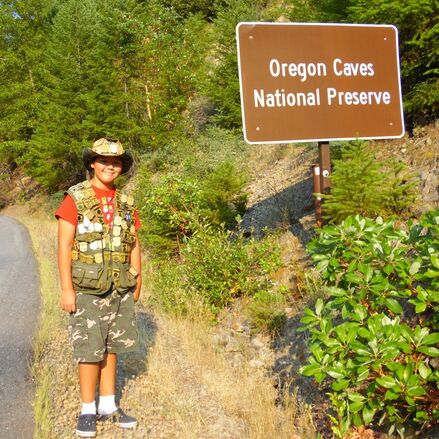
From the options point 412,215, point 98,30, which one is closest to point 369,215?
point 412,215

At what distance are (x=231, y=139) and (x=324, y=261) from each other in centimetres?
1339

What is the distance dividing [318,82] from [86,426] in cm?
385

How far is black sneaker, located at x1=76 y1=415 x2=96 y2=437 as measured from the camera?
3.26 metres

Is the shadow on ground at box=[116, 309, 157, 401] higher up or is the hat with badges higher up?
the hat with badges

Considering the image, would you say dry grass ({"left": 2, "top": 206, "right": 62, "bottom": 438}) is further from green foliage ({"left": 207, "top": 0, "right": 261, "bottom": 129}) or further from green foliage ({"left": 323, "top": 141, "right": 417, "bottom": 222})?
green foliage ({"left": 207, "top": 0, "right": 261, "bottom": 129})

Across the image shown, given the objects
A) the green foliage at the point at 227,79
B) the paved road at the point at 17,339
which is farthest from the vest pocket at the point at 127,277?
the green foliage at the point at 227,79

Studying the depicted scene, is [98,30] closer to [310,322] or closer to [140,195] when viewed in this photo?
[140,195]

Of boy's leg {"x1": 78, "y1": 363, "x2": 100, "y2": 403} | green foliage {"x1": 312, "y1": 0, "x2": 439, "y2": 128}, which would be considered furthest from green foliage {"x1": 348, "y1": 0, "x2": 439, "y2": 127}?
boy's leg {"x1": 78, "y1": 363, "x2": 100, "y2": 403}

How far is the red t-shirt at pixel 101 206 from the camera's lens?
3270 mm

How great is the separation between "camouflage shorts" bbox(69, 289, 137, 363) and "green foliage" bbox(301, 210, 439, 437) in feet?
4.57

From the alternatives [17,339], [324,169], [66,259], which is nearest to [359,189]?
[324,169]

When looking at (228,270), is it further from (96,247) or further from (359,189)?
(96,247)

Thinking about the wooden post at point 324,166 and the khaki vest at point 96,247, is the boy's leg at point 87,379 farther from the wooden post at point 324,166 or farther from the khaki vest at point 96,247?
the wooden post at point 324,166

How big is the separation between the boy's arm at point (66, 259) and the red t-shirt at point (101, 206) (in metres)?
0.04
